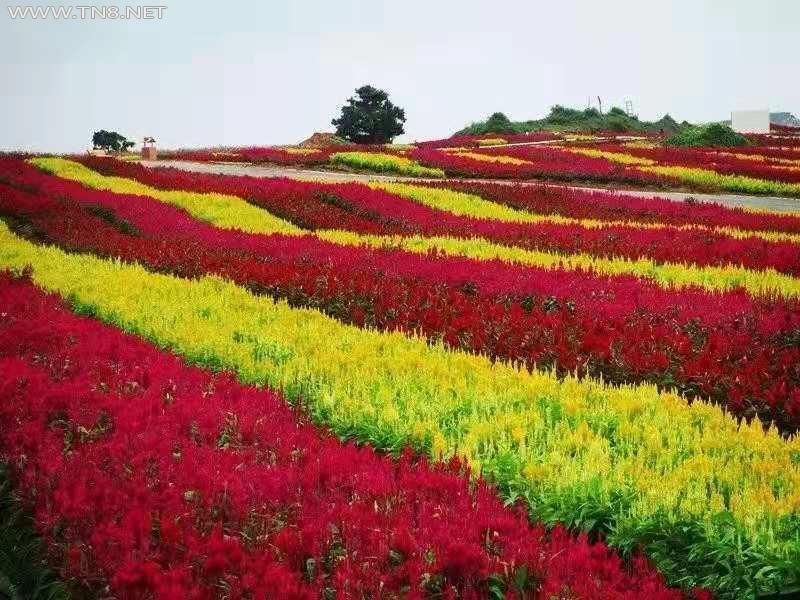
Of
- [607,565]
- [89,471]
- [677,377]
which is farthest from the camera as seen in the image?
[677,377]

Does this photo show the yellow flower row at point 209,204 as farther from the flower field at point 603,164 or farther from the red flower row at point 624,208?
the flower field at point 603,164

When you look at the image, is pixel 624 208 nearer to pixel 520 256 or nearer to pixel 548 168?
pixel 520 256

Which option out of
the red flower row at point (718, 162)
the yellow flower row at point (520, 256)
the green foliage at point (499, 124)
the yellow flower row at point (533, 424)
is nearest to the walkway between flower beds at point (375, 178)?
the red flower row at point (718, 162)

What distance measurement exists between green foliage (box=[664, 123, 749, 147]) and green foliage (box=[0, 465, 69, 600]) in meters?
45.6

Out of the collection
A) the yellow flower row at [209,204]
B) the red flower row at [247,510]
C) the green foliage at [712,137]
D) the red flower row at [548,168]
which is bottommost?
the red flower row at [247,510]

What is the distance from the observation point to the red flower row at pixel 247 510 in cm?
328

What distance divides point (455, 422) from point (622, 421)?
1056mm

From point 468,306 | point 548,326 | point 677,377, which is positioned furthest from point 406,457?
point 468,306

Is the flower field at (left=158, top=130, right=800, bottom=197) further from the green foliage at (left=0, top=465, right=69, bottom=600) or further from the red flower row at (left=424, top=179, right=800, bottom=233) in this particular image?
the green foliage at (left=0, top=465, right=69, bottom=600)

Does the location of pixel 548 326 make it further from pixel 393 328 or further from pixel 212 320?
pixel 212 320

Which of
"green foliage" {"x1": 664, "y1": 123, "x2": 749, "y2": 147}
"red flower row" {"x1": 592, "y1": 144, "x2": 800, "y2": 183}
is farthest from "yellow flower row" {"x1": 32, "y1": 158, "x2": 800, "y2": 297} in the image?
"green foliage" {"x1": 664, "y1": 123, "x2": 749, "y2": 147}

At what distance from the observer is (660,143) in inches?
1876

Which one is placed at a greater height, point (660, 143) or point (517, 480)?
point (660, 143)

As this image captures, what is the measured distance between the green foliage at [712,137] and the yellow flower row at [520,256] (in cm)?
3356
